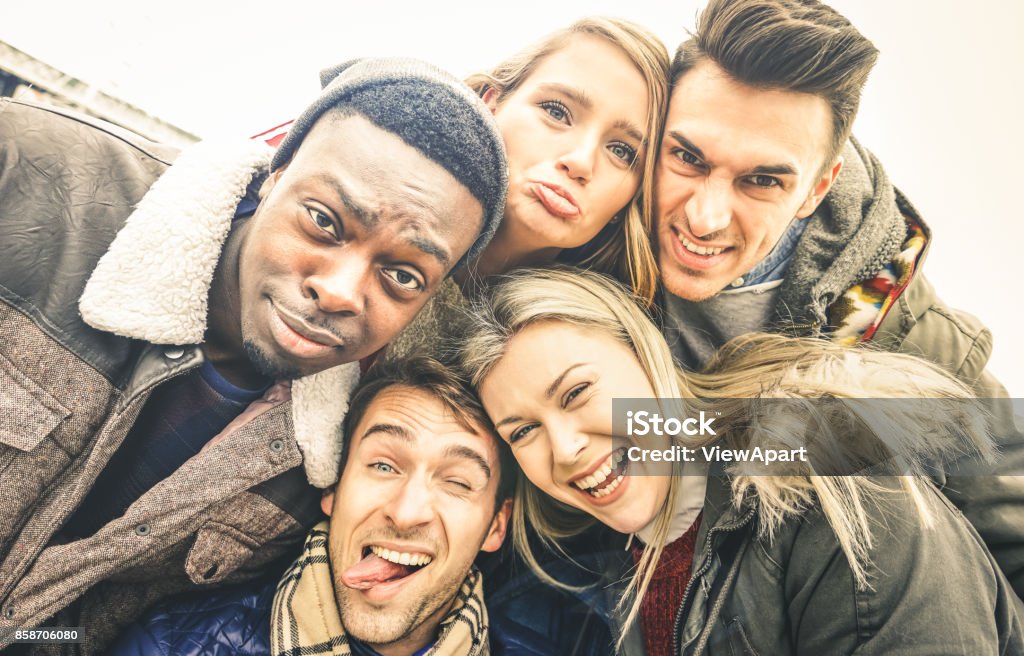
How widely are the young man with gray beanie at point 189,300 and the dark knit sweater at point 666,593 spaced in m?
0.65

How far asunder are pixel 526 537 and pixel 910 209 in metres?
1.05

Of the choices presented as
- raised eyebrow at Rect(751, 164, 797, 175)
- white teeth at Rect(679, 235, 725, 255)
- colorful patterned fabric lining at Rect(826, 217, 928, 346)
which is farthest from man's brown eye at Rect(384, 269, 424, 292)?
colorful patterned fabric lining at Rect(826, 217, 928, 346)

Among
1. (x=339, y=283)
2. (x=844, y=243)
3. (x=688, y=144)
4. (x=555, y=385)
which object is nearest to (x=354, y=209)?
(x=339, y=283)

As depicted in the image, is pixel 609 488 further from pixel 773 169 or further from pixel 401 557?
pixel 773 169

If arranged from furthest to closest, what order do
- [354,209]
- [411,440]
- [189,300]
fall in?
[411,440], [189,300], [354,209]

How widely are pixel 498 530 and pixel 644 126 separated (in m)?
0.83

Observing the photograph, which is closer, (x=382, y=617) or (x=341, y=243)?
(x=341, y=243)

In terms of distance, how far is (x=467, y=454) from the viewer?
1.10 m

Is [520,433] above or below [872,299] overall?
below

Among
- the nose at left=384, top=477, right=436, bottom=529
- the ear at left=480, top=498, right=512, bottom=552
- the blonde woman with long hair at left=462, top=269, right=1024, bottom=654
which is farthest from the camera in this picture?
the ear at left=480, top=498, right=512, bottom=552

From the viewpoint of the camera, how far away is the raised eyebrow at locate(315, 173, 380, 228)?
0.88 metres

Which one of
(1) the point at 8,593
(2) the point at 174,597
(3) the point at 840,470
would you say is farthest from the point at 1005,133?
(1) the point at 8,593

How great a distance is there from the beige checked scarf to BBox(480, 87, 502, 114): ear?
2.91 feet

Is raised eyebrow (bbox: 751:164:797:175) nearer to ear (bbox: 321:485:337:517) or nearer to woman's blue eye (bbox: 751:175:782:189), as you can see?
woman's blue eye (bbox: 751:175:782:189)
